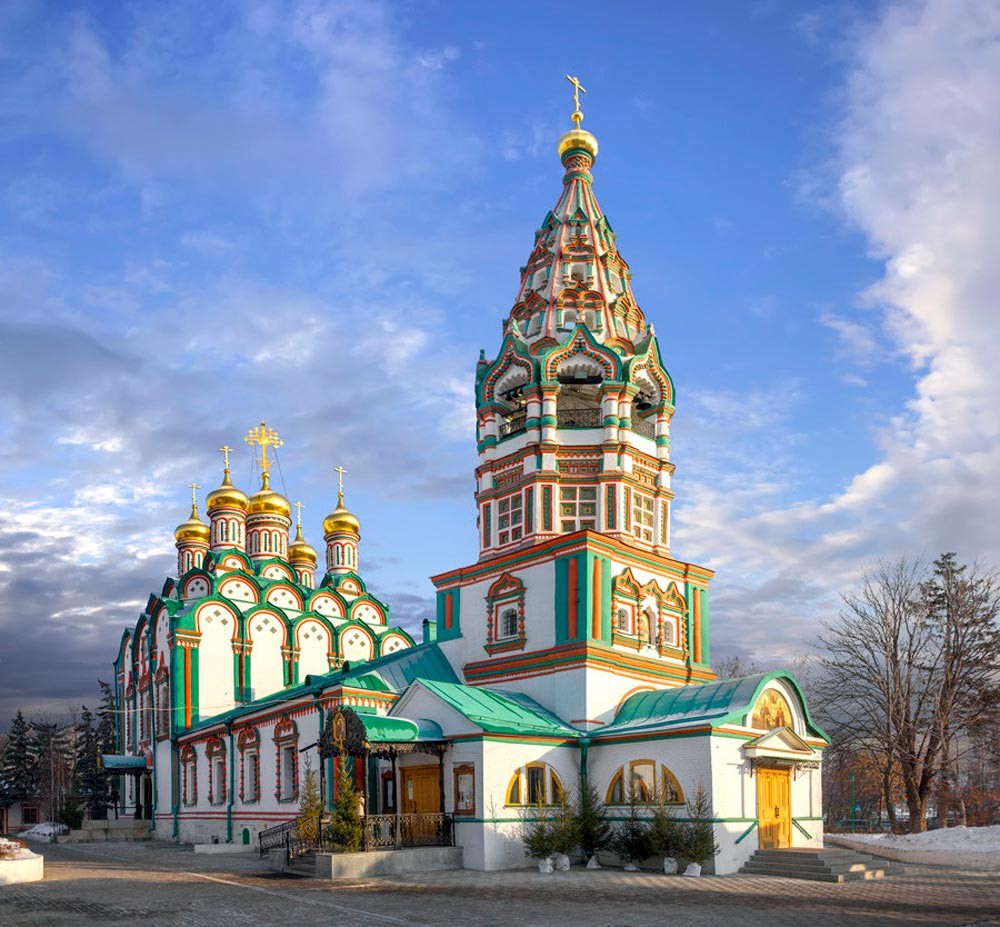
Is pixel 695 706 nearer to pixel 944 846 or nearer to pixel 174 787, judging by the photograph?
Result: pixel 944 846

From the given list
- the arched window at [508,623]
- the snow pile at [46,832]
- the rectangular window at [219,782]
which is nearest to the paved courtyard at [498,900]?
the arched window at [508,623]

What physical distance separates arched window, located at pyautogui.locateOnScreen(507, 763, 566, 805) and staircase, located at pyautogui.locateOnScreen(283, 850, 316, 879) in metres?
3.75

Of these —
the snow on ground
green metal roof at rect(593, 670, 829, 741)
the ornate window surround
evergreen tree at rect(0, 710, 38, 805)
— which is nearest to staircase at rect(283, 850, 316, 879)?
green metal roof at rect(593, 670, 829, 741)

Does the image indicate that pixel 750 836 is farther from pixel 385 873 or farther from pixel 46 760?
pixel 46 760

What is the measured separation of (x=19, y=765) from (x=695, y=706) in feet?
165

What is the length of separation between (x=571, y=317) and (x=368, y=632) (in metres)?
18.5

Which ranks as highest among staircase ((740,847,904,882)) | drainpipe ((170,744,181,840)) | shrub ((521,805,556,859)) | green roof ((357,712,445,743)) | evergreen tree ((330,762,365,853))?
green roof ((357,712,445,743))

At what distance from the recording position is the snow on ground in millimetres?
20906

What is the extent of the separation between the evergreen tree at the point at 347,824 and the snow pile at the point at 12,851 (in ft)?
18.1

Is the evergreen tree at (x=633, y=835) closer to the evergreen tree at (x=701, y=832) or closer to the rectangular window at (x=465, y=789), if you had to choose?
the evergreen tree at (x=701, y=832)

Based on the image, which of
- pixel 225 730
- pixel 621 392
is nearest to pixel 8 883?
pixel 225 730

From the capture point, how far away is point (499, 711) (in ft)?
66.9

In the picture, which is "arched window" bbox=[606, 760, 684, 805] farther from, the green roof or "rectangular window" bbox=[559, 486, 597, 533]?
"rectangular window" bbox=[559, 486, 597, 533]

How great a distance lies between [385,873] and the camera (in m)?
17.8
